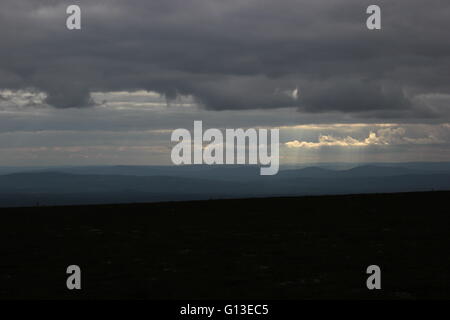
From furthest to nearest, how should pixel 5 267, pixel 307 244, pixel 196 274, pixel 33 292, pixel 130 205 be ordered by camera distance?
pixel 130 205
pixel 307 244
pixel 5 267
pixel 196 274
pixel 33 292

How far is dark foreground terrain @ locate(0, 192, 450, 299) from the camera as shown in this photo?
845 inches

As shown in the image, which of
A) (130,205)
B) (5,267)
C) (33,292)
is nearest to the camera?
(33,292)

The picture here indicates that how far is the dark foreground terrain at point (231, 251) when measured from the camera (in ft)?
70.4

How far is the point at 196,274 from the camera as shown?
78.9ft

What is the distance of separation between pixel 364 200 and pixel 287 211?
1221cm

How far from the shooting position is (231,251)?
29562 millimetres
